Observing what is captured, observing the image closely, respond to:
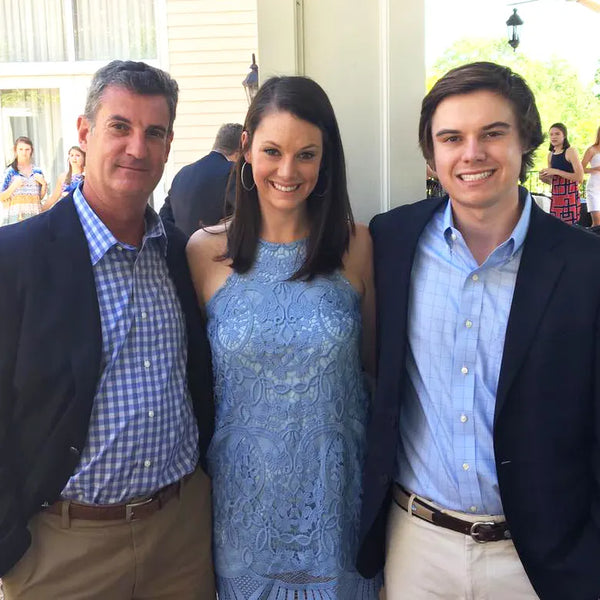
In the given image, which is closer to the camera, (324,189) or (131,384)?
(131,384)

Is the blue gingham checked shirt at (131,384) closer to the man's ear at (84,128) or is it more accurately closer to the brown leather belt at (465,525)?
the man's ear at (84,128)

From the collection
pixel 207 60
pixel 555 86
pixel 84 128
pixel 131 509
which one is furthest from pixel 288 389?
pixel 555 86

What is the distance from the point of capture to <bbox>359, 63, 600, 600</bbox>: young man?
1.77 m

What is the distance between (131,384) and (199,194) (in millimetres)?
3101

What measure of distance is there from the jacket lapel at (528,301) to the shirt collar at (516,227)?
35 mm

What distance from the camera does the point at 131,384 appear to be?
193 cm

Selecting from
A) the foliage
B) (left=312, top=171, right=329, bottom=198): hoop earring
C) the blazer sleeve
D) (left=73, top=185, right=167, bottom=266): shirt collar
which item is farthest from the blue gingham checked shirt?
the foliage

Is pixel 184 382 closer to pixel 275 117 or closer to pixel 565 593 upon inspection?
pixel 275 117

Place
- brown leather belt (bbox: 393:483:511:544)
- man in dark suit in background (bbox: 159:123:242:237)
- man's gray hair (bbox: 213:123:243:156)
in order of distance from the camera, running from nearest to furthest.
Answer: brown leather belt (bbox: 393:483:511:544)
man in dark suit in background (bbox: 159:123:242:237)
man's gray hair (bbox: 213:123:243:156)

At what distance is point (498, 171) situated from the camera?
1.83 m

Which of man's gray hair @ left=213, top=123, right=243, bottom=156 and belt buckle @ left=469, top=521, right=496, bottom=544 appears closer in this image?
belt buckle @ left=469, top=521, right=496, bottom=544

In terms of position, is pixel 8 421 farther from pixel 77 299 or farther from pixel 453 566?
pixel 453 566

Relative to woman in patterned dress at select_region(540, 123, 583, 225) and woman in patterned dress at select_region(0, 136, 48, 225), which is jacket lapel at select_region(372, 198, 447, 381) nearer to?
woman in patterned dress at select_region(540, 123, 583, 225)

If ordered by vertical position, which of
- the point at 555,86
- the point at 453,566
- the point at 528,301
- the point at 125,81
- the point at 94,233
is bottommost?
the point at 453,566
